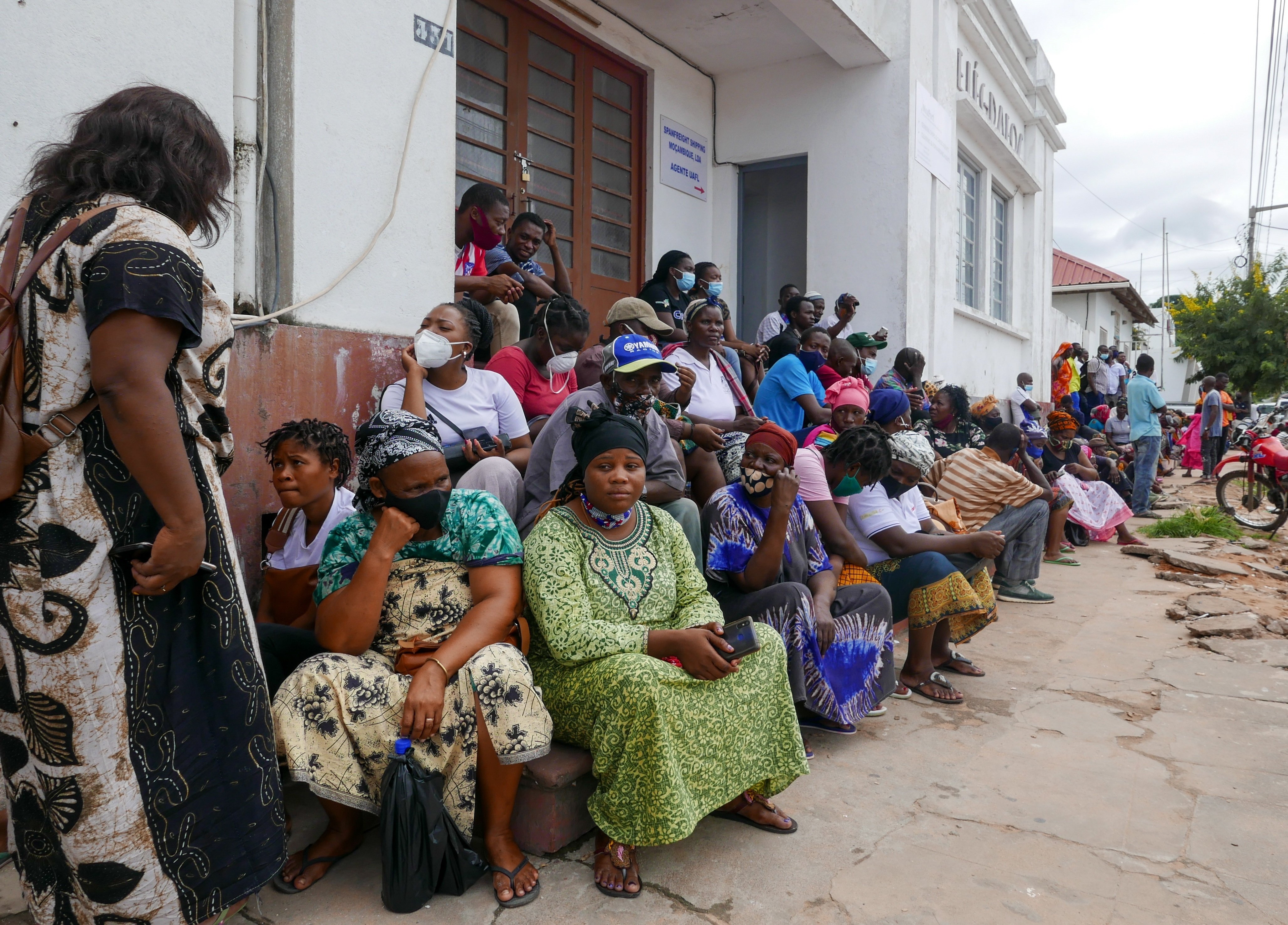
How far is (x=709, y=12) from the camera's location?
285 inches

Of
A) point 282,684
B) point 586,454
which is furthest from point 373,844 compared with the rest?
point 586,454

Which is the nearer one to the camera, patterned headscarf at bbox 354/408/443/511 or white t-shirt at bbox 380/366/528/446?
patterned headscarf at bbox 354/408/443/511

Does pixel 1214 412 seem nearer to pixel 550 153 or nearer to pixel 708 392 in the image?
pixel 550 153

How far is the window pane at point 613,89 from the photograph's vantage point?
280 inches

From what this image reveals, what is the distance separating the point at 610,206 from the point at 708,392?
122 inches

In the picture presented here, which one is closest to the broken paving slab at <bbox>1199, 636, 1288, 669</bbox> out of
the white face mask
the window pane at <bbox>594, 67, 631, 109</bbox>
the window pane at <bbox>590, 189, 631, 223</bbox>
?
the white face mask

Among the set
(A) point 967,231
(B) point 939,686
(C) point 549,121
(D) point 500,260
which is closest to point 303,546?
(D) point 500,260

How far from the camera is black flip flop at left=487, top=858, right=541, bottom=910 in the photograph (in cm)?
220

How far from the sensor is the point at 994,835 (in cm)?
266

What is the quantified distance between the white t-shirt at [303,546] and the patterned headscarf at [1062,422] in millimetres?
7500

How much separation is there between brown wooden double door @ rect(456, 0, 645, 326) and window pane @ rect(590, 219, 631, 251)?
0.03 feet

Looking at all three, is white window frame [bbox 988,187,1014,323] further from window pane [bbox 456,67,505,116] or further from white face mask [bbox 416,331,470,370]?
white face mask [bbox 416,331,470,370]

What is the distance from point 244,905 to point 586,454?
4.96ft

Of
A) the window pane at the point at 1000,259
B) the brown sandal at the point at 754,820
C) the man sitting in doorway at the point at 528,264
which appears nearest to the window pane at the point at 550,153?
the man sitting in doorway at the point at 528,264
